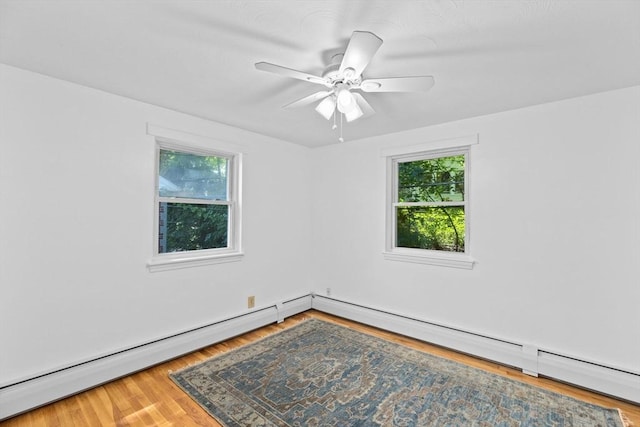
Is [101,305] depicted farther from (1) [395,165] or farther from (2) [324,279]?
(1) [395,165]

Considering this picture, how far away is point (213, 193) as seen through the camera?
3.26 m

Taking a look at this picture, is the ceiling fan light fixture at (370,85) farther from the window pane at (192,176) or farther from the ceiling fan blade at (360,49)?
the window pane at (192,176)

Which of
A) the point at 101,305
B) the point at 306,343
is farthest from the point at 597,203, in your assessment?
the point at 101,305

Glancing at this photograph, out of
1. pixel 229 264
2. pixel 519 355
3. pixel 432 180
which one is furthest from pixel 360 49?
pixel 519 355

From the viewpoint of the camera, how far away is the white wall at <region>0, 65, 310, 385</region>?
6.56ft

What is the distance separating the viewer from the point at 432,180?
3.31 metres

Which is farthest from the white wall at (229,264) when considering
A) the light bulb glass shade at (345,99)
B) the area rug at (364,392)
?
the light bulb glass shade at (345,99)

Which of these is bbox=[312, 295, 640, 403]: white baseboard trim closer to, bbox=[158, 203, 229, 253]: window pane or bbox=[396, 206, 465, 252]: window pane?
bbox=[396, 206, 465, 252]: window pane

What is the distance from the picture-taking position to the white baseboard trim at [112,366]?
6.54 feet

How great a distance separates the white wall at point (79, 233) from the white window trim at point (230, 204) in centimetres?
7

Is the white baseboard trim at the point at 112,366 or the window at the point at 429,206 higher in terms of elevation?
the window at the point at 429,206

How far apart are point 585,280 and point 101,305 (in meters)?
3.84

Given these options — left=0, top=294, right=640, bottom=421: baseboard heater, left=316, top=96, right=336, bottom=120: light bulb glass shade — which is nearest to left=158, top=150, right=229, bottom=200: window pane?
left=0, top=294, right=640, bottom=421: baseboard heater

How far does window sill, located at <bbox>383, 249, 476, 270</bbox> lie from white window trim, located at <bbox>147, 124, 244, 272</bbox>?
176 cm
